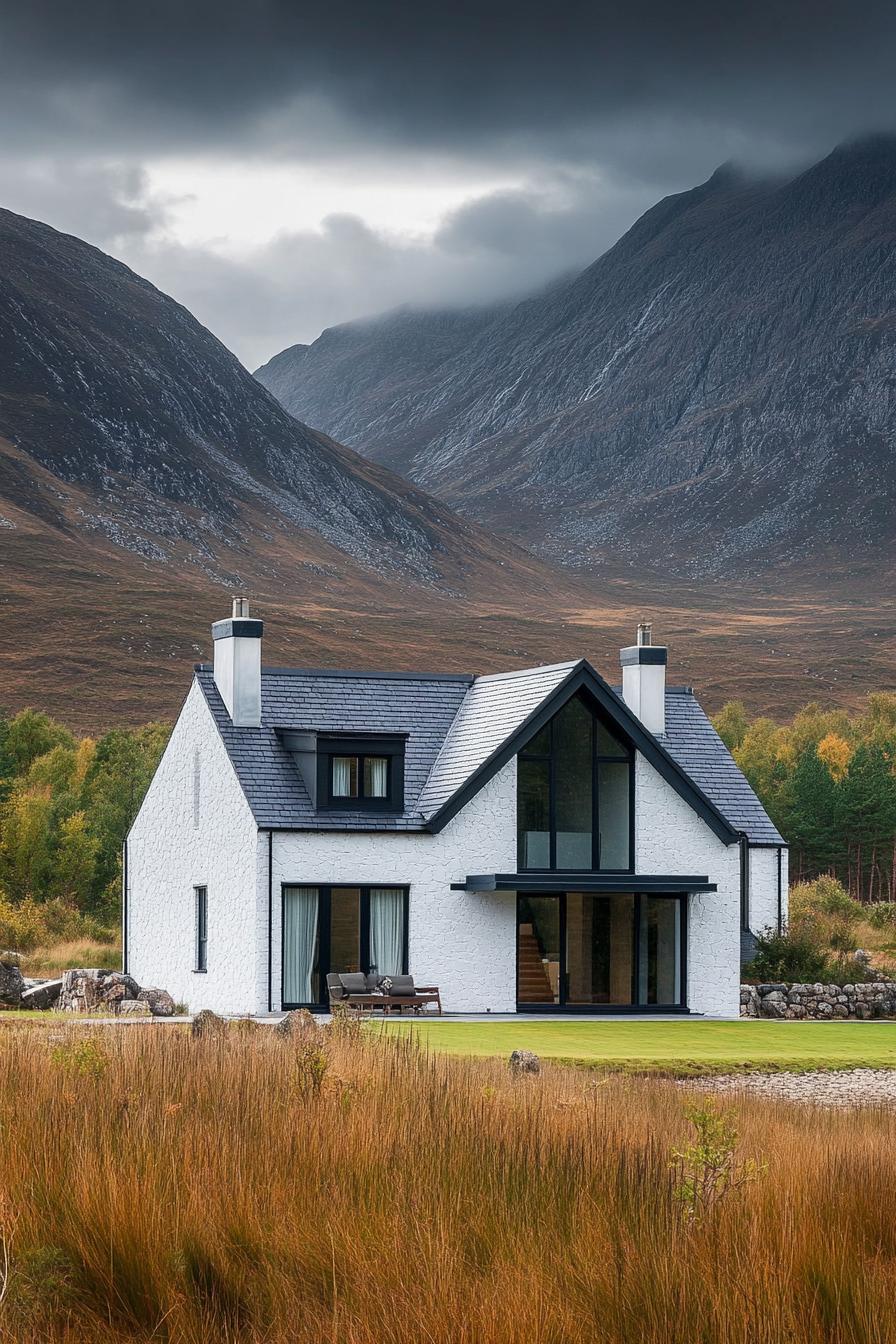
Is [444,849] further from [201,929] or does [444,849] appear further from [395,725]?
[201,929]

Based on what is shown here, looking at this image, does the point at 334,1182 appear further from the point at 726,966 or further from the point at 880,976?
the point at 880,976

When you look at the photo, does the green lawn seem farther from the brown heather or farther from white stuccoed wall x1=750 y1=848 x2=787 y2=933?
the brown heather

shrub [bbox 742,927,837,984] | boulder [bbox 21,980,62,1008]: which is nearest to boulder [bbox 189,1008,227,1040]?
boulder [bbox 21,980,62,1008]

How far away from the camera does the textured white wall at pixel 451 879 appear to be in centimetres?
3300

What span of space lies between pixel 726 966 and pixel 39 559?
160 m

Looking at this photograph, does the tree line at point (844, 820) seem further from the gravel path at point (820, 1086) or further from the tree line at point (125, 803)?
the gravel path at point (820, 1086)

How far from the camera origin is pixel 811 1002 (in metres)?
36.0

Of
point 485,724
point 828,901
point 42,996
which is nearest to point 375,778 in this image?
point 485,724

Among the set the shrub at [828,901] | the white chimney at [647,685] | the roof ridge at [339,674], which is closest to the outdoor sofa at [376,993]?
the roof ridge at [339,674]

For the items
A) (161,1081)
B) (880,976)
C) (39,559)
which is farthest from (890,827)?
(39,559)

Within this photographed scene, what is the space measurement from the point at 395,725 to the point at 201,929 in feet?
17.8

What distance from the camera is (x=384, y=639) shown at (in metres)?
184

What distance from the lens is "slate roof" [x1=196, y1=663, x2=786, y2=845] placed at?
33.5 m

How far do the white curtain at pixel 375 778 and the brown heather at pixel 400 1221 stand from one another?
799 inches
